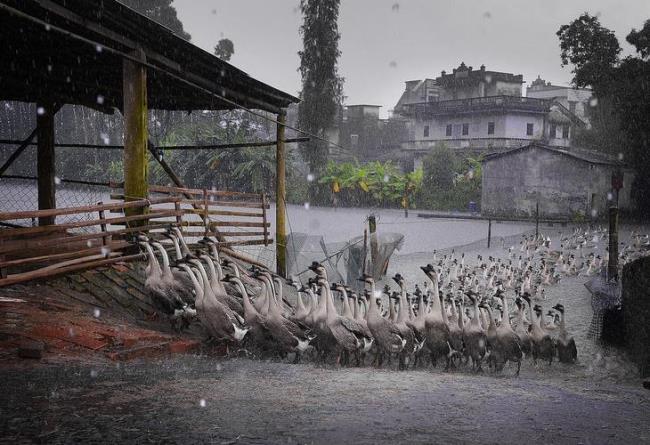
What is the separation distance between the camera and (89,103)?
12.3 metres

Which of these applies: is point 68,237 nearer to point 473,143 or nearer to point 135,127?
point 135,127

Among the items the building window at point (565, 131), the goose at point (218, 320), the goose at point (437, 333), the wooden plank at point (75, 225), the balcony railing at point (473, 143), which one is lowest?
the goose at point (437, 333)

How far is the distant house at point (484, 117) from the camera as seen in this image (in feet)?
152

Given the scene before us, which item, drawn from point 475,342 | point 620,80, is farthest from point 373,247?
point 620,80

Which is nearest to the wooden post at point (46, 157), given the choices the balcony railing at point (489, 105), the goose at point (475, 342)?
the goose at point (475, 342)

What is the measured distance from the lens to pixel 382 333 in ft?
29.9

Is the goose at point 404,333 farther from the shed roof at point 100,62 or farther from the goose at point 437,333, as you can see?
the shed roof at point 100,62

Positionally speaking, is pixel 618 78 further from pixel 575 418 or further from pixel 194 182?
pixel 575 418

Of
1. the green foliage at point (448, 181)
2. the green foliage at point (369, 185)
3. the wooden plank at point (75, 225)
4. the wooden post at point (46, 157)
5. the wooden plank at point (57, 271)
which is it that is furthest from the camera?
the green foliage at point (369, 185)

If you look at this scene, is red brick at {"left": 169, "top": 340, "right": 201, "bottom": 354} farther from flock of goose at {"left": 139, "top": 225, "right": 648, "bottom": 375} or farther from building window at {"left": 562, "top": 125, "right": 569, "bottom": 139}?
building window at {"left": 562, "top": 125, "right": 569, "bottom": 139}

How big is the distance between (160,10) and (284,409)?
42.8 metres

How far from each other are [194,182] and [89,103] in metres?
Result: 26.3

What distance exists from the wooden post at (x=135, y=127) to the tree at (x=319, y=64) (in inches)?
1217

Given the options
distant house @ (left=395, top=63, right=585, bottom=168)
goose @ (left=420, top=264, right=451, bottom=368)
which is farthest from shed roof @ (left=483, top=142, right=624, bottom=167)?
goose @ (left=420, top=264, right=451, bottom=368)
